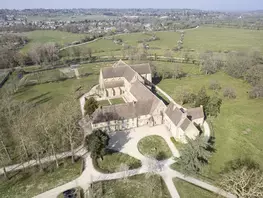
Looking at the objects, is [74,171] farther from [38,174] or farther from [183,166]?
[183,166]

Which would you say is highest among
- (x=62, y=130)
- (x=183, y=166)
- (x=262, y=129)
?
(x=62, y=130)

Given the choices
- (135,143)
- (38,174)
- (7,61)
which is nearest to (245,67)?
(135,143)

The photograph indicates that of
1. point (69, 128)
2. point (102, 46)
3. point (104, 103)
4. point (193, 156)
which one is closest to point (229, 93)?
point (104, 103)

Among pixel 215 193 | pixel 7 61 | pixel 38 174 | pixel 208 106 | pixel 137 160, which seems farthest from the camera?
pixel 7 61

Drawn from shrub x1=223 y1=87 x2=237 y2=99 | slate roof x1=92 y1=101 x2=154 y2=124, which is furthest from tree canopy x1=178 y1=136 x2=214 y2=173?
shrub x1=223 y1=87 x2=237 y2=99

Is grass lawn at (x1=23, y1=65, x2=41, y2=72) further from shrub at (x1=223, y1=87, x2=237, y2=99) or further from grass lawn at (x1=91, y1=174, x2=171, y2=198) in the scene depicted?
shrub at (x1=223, y1=87, x2=237, y2=99)
